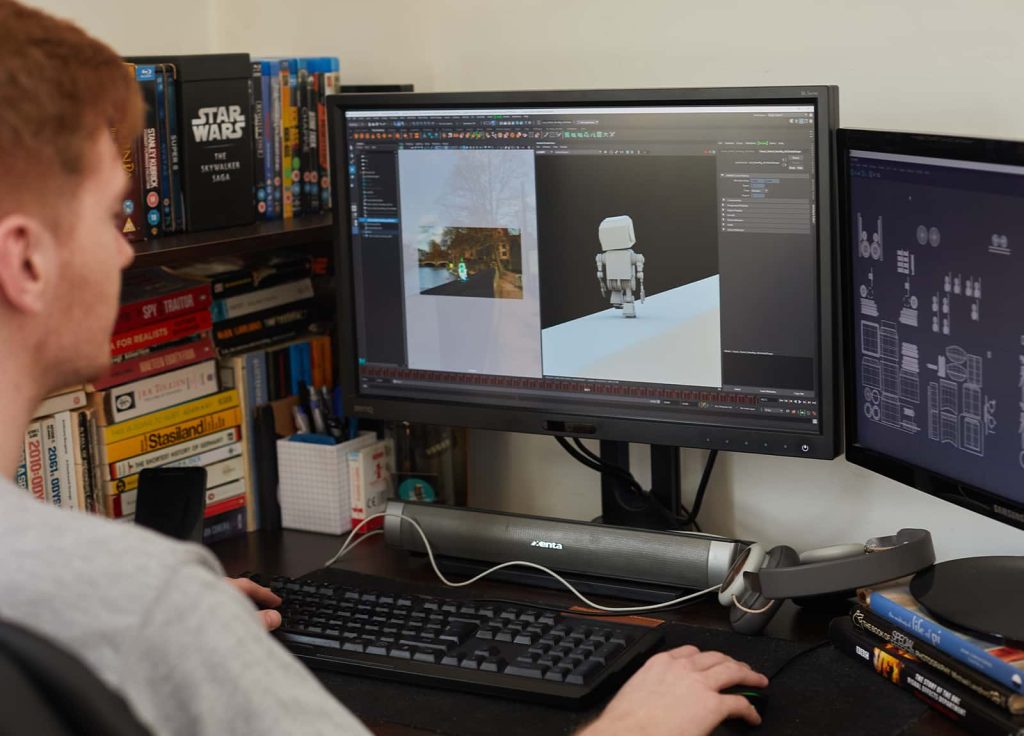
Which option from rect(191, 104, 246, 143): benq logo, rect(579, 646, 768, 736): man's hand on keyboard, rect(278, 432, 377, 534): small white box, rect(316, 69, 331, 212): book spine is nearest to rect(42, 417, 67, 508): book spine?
rect(278, 432, 377, 534): small white box

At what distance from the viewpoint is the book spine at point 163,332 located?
5.57 ft

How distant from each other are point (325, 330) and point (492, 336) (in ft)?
1.29

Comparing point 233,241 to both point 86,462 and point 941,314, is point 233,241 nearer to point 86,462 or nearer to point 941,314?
point 86,462

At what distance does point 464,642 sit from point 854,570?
1.34 feet

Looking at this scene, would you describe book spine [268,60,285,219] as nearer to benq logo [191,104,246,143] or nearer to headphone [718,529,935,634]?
benq logo [191,104,246,143]

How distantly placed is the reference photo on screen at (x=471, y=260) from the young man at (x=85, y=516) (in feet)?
2.20

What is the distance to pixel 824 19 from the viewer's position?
1608mm

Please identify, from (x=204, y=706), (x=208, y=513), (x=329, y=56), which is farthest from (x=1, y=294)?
(x=329, y=56)

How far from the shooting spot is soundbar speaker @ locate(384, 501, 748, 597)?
4.97 feet

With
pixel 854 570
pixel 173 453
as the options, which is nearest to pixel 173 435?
pixel 173 453

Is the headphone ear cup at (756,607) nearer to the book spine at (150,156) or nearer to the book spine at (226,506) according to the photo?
the book spine at (226,506)

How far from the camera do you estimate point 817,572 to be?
134cm

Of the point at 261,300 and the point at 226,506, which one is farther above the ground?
the point at 261,300

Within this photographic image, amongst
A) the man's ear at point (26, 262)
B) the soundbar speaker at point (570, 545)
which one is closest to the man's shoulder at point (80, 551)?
the man's ear at point (26, 262)
